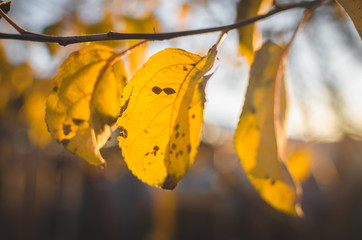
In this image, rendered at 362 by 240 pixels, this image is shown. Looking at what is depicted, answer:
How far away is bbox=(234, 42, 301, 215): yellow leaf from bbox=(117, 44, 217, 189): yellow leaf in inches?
5.4

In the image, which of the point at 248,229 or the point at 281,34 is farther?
the point at 248,229

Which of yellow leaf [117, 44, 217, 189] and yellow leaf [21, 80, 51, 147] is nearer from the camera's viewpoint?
yellow leaf [117, 44, 217, 189]

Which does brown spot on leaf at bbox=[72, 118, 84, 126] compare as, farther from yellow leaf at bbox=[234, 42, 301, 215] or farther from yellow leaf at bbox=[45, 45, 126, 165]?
yellow leaf at bbox=[234, 42, 301, 215]

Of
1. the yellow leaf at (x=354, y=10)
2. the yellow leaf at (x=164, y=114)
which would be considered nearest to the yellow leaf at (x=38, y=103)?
the yellow leaf at (x=164, y=114)

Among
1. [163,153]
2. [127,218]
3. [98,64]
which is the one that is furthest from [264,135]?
[127,218]

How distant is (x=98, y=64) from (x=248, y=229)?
21.9 feet

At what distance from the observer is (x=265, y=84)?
0.57 meters

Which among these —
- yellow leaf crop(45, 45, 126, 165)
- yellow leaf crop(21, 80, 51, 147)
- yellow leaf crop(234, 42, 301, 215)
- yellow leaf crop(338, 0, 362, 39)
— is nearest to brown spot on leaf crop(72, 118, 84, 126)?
yellow leaf crop(45, 45, 126, 165)

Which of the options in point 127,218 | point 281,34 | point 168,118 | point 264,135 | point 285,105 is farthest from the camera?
point 127,218

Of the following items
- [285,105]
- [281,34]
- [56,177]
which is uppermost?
[281,34]

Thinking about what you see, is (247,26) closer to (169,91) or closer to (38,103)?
(169,91)

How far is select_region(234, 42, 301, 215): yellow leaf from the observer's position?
537 mm

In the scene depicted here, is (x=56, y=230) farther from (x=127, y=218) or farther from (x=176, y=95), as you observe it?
(x=176, y=95)

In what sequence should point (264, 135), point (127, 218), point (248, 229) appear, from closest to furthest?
1. point (264, 135)
2. point (248, 229)
3. point (127, 218)
